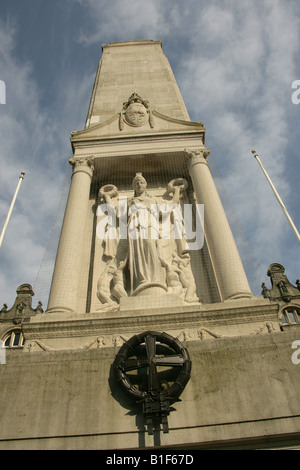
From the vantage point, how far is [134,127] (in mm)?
16859

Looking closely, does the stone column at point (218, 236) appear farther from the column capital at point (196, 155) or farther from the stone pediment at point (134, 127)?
the stone pediment at point (134, 127)

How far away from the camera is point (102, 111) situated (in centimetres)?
1859

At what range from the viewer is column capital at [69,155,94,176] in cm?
1510

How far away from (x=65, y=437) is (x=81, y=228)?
23.6 ft

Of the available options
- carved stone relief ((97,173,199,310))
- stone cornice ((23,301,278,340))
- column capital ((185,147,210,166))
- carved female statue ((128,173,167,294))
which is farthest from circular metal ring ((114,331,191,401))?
column capital ((185,147,210,166))

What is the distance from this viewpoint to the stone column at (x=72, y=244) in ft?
35.0

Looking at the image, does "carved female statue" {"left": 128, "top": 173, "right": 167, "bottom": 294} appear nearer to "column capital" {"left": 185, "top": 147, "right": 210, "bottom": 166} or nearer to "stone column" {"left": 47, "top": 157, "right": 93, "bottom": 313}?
"stone column" {"left": 47, "top": 157, "right": 93, "bottom": 313}

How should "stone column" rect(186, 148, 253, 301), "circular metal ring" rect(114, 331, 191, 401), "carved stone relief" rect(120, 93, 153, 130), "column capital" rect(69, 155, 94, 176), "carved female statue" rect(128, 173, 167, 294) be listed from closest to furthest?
1. "circular metal ring" rect(114, 331, 191, 401)
2. "stone column" rect(186, 148, 253, 301)
3. "carved female statue" rect(128, 173, 167, 294)
4. "column capital" rect(69, 155, 94, 176)
5. "carved stone relief" rect(120, 93, 153, 130)

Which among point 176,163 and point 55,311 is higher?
point 176,163

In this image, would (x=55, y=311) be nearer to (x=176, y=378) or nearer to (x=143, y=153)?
(x=176, y=378)

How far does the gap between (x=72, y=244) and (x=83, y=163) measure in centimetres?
461

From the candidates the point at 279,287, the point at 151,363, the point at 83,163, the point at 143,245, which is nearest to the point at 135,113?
the point at 83,163

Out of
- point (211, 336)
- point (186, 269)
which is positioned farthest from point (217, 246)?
point (211, 336)
